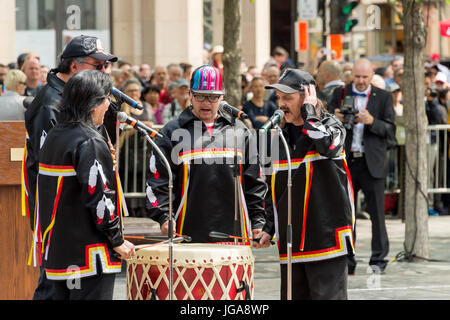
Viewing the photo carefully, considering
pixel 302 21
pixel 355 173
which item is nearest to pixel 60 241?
pixel 355 173

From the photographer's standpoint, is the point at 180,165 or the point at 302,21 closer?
the point at 180,165

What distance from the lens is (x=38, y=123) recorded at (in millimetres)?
6914

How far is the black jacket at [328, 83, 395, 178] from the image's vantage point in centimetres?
1083

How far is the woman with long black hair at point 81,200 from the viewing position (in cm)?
A: 592

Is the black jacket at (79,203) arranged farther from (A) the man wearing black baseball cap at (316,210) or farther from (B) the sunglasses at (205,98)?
(B) the sunglasses at (205,98)

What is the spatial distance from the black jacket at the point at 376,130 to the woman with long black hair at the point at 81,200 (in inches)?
204

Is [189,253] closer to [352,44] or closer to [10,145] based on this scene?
[10,145]

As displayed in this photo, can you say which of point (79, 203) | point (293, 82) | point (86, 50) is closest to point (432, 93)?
point (293, 82)

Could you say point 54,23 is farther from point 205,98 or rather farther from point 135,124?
point 135,124

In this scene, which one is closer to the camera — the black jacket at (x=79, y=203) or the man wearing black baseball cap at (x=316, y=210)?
the black jacket at (x=79, y=203)

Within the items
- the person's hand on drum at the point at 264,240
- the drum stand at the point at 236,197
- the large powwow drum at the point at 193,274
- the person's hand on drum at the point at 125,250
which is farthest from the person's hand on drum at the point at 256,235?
the person's hand on drum at the point at 125,250

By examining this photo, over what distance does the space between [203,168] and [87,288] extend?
152 cm

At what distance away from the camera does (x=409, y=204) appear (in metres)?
11.6
